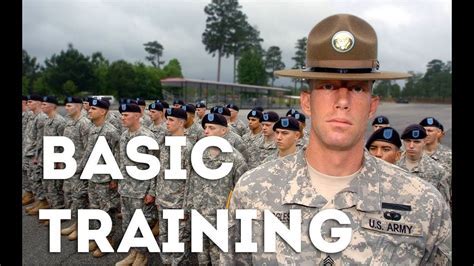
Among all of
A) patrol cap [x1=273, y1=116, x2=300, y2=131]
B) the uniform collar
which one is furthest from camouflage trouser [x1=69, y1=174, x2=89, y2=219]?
the uniform collar

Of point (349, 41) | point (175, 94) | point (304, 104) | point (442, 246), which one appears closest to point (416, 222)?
point (442, 246)

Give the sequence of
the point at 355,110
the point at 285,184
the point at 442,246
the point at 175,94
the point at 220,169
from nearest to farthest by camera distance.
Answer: the point at 355,110 → the point at 442,246 → the point at 285,184 → the point at 220,169 → the point at 175,94

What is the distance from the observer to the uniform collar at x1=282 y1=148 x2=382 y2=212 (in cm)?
171

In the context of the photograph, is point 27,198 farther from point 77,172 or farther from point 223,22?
point 223,22

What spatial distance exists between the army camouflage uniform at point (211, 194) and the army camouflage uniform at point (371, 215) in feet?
9.15

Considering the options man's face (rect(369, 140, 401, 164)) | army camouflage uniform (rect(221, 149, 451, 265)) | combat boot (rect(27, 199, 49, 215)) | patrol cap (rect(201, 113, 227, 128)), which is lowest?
combat boot (rect(27, 199, 49, 215))

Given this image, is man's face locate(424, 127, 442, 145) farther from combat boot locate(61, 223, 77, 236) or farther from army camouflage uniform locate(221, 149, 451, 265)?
combat boot locate(61, 223, 77, 236)

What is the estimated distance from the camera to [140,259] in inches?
210

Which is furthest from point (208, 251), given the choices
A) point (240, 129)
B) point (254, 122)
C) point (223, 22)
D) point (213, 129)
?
point (223, 22)

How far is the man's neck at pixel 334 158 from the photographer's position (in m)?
1.67

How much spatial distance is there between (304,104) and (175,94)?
40.2 metres

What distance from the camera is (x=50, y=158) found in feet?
17.6

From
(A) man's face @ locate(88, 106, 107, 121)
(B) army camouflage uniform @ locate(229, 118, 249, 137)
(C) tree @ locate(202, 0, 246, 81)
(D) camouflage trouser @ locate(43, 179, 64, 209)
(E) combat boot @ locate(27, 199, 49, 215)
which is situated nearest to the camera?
(A) man's face @ locate(88, 106, 107, 121)
